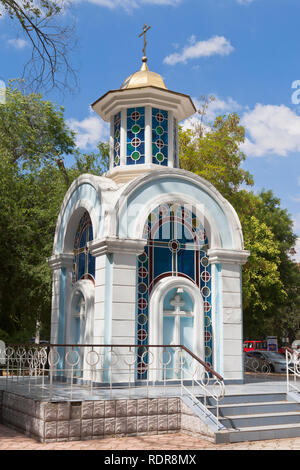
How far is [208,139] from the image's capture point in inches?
878

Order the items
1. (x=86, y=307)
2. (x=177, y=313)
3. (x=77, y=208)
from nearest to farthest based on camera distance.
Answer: (x=177, y=313) < (x=86, y=307) < (x=77, y=208)

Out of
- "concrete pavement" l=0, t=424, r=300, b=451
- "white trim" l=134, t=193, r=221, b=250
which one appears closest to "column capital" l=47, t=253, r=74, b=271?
"white trim" l=134, t=193, r=221, b=250

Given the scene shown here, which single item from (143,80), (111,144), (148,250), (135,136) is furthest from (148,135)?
(148,250)

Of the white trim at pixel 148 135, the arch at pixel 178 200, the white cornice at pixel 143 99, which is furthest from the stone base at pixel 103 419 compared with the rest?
the white cornice at pixel 143 99

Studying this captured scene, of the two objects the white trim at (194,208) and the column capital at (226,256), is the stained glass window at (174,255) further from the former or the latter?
the column capital at (226,256)

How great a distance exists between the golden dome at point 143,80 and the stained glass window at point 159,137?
0.74 metres

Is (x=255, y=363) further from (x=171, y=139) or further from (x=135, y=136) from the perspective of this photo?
(x=135, y=136)

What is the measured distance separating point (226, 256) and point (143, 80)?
5215 millimetres

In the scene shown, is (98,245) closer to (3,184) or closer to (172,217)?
(172,217)

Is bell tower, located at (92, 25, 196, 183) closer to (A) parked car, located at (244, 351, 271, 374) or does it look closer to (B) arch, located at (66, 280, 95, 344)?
(B) arch, located at (66, 280, 95, 344)

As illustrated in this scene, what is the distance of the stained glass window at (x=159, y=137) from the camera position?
1284 centimetres

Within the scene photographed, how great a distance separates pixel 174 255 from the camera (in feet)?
38.7

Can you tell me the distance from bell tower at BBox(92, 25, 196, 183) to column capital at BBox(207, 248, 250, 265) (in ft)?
8.40

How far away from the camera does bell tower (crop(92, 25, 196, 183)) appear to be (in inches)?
499
